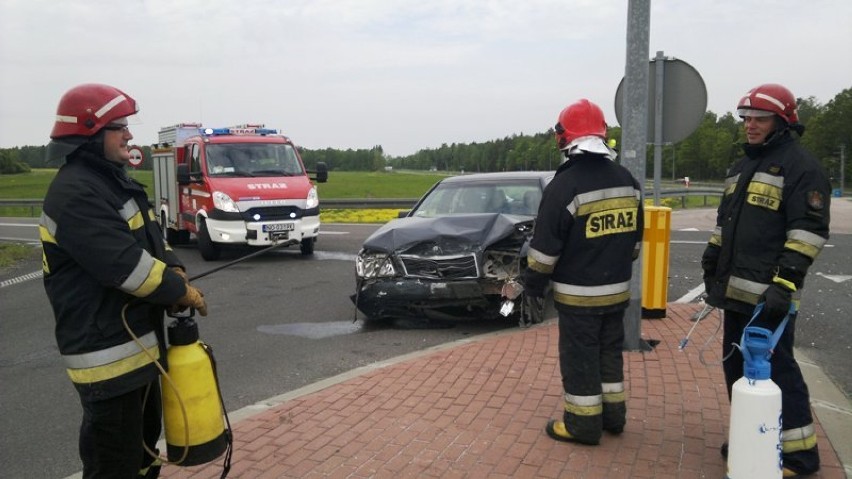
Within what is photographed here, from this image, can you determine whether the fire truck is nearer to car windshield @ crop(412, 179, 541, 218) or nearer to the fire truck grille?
the fire truck grille

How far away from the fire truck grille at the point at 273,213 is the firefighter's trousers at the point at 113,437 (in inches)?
365

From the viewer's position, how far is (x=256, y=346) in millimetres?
6914

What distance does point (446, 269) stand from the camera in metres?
6.93

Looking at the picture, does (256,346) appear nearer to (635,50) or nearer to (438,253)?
(438,253)

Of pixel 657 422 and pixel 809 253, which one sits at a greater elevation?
pixel 809 253

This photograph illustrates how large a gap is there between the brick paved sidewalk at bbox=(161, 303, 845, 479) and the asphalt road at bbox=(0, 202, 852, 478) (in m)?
0.75

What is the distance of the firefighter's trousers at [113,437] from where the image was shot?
9.42ft

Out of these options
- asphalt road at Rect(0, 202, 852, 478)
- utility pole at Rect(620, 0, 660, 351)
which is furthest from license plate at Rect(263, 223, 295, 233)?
utility pole at Rect(620, 0, 660, 351)

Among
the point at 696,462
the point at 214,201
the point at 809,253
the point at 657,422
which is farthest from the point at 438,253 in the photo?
the point at 214,201

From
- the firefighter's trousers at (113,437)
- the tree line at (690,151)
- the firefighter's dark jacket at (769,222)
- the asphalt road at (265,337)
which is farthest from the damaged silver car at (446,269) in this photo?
the tree line at (690,151)

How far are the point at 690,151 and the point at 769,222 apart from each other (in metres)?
92.1

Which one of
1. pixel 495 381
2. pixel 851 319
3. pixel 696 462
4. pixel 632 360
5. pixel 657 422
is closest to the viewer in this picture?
pixel 696 462

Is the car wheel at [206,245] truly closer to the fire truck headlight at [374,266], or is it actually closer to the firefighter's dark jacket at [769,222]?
the fire truck headlight at [374,266]

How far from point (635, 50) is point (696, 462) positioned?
133 inches
